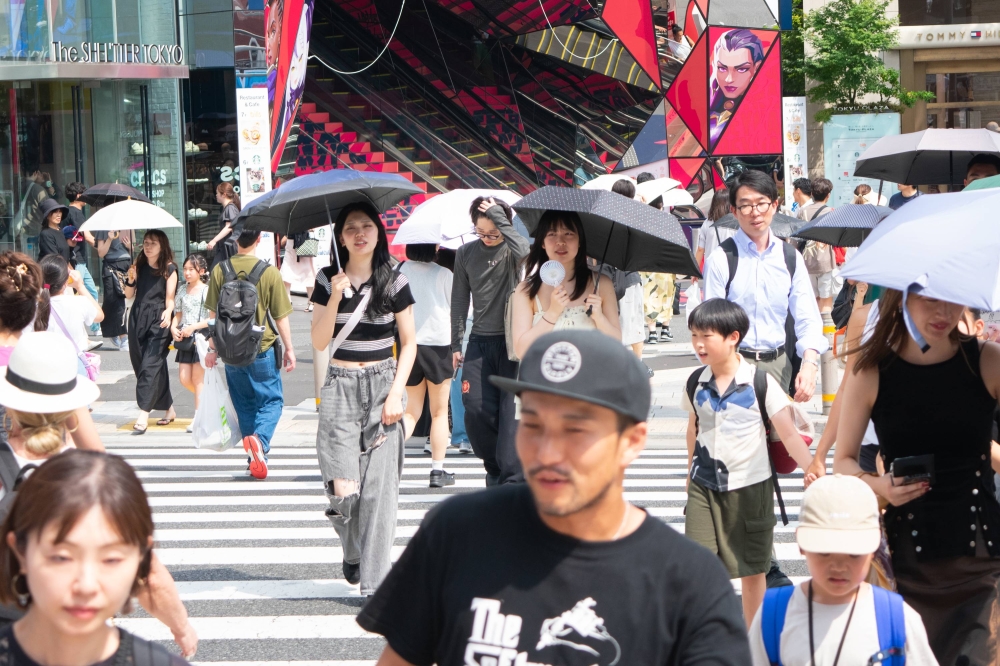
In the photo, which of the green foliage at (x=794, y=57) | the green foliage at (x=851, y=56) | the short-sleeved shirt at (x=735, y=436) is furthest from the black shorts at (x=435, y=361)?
the green foliage at (x=794, y=57)

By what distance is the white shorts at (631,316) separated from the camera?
390 inches

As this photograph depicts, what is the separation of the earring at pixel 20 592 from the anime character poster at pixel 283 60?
16.6 metres

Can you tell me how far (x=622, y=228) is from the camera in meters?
6.55

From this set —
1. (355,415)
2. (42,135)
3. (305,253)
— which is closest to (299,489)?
(355,415)

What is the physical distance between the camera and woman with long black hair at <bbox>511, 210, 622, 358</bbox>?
6.25 m

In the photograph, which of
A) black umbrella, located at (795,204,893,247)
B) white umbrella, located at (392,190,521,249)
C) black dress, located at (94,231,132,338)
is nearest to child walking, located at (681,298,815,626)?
black umbrella, located at (795,204,893,247)

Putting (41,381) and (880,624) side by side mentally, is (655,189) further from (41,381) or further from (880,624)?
(880,624)

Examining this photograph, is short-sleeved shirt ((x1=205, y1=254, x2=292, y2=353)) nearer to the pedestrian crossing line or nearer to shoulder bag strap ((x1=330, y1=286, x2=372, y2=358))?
shoulder bag strap ((x1=330, y1=286, x2=372, y2=358))

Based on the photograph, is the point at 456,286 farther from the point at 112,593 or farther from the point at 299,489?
the point at 112,593

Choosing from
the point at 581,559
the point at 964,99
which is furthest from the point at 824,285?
Answer: the point at 964,99

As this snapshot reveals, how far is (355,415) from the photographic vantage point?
6.35 m

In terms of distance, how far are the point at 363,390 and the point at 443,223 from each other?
134 inches

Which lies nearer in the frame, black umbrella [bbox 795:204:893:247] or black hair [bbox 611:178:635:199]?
black umbrella [bbox 795:204:893:247]

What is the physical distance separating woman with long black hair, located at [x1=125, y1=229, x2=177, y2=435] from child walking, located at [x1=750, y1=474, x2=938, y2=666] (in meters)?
9.01
